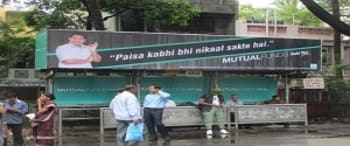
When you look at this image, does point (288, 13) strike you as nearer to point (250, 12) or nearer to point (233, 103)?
point (250, 12)

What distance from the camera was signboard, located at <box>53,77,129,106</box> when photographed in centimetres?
2205

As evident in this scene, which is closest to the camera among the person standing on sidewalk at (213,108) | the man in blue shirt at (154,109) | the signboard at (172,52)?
the man in blue shirt at (154,109)

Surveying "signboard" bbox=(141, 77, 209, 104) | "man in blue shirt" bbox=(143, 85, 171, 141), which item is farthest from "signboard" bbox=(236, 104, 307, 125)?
"man in blue shirt" bbox=(143, 85, 171, 141)

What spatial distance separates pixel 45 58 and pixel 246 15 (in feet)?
164

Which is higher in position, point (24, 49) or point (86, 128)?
point (24, 49)

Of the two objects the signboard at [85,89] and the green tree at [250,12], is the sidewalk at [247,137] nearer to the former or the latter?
the signboard at [85,89]

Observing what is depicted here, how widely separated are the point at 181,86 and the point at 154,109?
17.4 ft

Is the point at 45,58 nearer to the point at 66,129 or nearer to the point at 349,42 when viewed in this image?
the point at 66,129

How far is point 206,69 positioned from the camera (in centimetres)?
2289

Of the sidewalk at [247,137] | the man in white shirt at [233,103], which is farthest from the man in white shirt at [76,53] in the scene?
the man in white shirt at [233,103]

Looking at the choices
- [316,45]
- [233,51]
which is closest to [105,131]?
[233,51]

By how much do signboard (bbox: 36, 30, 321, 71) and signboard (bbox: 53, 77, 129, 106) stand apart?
121 centimetres

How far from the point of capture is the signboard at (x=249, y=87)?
81.8ft

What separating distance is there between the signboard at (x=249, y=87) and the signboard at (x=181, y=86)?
87cm
